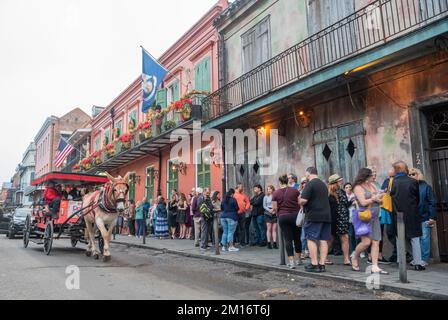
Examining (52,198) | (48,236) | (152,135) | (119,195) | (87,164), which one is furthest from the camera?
(87,164)

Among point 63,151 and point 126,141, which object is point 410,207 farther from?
point 63,151

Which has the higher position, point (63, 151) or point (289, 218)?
point (63, 151)

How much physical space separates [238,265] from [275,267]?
3.86ft

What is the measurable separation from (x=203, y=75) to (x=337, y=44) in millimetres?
7496

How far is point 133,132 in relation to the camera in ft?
68.0

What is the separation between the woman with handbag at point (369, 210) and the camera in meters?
6.67

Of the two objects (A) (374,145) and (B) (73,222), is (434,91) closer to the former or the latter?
(A) (374,145)

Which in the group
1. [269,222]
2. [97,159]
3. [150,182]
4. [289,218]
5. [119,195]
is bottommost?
[269,222]

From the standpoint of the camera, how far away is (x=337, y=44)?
33.1 ft

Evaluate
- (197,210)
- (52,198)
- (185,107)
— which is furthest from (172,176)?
(52,198)

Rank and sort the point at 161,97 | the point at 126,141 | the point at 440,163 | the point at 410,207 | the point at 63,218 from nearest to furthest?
1. the point at 410,207
2. the point at 440,163
3. the point at 63,218
4. the point at 161,97
5. the point at 126,141

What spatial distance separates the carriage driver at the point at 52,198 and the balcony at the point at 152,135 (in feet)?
17.8

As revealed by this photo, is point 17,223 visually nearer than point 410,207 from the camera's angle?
No

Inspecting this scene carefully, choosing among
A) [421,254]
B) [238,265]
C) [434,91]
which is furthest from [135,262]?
[434,91]
